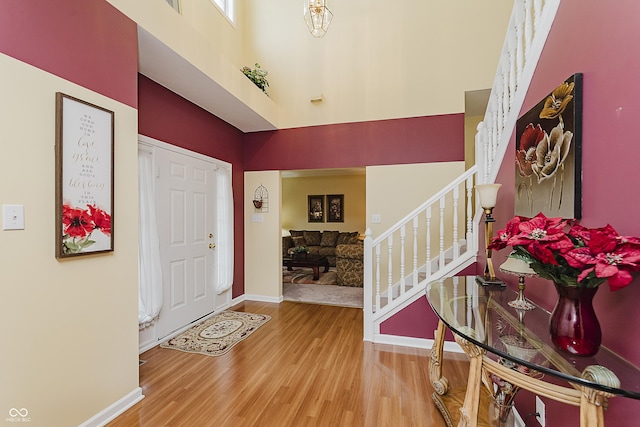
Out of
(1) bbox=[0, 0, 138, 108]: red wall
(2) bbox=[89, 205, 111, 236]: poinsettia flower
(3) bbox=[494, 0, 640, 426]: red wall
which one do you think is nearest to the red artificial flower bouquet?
(3) bbox=[494, 0, 640, 426]: red wall

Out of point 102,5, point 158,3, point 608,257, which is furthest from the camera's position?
point 158,3

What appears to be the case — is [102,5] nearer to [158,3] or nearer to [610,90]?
[158,3]

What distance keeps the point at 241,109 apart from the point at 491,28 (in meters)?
3.30

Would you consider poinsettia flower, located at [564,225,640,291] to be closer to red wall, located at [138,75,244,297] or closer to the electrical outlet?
the electrical outlet

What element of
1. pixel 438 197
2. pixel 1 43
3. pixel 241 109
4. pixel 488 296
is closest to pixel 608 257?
pixel 488 296

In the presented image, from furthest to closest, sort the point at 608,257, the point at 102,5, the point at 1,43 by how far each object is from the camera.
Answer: the point at 102,5 < the point at 1,43 < the point at 608,257

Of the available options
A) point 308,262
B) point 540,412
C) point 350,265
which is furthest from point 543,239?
point 308,262

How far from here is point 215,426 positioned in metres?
1.80

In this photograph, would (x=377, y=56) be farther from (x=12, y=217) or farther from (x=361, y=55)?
(x=12, y=217)

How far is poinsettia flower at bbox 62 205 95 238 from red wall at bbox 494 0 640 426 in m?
2.60

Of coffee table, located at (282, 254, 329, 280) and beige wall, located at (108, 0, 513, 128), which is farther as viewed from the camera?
coffee table, located at (282, 254, 329, 280)

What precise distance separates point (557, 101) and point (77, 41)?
8.78ft

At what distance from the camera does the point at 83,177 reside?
171cm

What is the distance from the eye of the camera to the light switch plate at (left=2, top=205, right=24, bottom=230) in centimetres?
139
